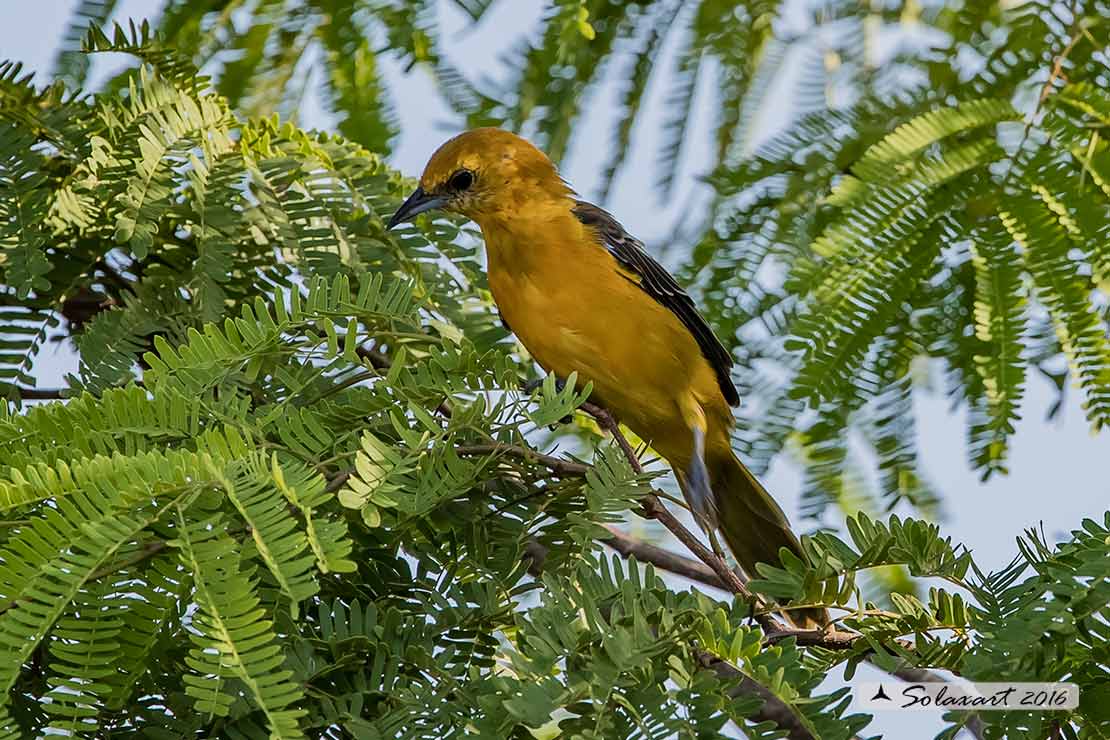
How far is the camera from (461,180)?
4746 mm

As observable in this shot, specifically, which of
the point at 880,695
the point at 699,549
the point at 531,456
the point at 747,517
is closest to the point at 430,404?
the point at 531,456

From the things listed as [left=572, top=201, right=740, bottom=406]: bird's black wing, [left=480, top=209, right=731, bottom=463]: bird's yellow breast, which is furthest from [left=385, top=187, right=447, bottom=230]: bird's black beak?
[left=572, top=201, right=740, bottom=406]: bird's black wing

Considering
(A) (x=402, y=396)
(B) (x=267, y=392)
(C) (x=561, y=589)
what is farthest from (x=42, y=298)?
(C) (x=561, y=589)

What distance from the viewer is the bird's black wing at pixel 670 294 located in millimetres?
4715

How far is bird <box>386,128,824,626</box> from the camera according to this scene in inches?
173

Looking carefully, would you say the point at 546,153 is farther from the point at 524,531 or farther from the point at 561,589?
the point at 561,589

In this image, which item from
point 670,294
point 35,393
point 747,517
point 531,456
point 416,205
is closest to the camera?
point 531,456

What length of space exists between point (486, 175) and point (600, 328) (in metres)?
0.81

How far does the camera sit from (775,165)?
477 centimetres

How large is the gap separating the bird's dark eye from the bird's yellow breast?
0.53ft

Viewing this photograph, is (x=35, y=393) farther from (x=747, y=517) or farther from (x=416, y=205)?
(x=747, y=517)

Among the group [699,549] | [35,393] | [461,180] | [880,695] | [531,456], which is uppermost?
[461,180]

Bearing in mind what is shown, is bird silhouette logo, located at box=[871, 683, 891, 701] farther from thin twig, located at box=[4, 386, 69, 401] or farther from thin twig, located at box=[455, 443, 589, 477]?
thin twig, located at box=[4, 386, 69, 401]

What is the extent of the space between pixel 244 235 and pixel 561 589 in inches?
72.4
